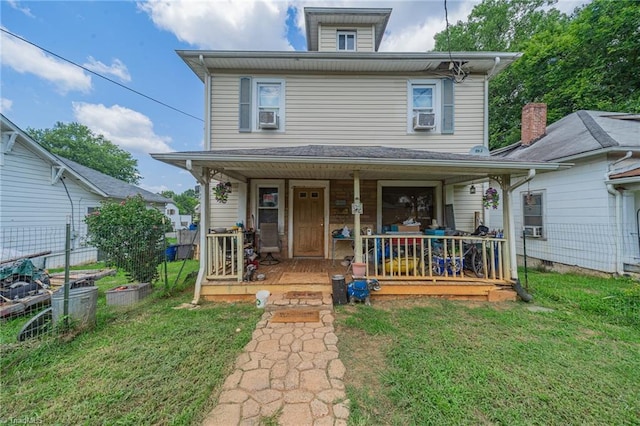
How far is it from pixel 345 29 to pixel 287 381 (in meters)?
8.94

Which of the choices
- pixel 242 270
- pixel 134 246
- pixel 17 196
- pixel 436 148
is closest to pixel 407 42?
pixel 436 148

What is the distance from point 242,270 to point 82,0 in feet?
30.7

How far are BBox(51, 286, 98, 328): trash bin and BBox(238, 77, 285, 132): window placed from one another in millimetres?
4660

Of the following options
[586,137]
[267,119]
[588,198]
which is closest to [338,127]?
[267,119]

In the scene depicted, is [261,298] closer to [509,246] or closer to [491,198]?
[509,246]

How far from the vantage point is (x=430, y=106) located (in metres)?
6.37

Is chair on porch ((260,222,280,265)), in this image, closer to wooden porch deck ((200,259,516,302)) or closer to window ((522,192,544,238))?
wooden porch deck ((200,259,516,302))

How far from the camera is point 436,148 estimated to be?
6332mm

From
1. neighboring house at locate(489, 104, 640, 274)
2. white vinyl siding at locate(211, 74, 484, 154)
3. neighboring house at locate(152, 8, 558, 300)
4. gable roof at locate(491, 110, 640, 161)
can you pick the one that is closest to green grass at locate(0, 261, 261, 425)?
neighboring house at locate(152, 8, 558, 300)

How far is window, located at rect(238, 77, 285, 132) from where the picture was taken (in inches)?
245

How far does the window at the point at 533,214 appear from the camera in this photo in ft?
24.2

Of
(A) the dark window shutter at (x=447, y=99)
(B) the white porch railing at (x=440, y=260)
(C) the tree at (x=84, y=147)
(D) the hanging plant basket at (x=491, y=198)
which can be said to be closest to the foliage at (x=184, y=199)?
(C) the tree at (x=84, y=147)

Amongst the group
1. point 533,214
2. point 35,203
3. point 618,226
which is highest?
point 35,203

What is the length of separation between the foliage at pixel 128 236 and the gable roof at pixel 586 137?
10532 mm
